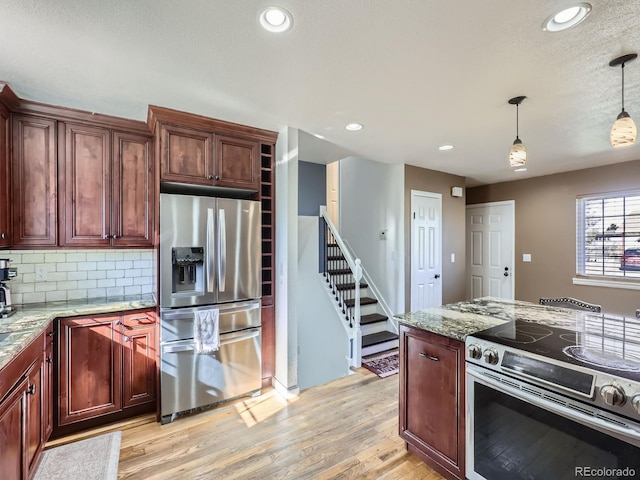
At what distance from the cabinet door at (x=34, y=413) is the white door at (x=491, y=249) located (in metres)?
6.01

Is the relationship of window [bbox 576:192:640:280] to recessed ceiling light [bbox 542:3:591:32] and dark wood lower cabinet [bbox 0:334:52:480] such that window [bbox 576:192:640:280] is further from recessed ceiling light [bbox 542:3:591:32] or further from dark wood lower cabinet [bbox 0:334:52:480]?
dark wood lower cabinet [bbox 0:334:52:480]

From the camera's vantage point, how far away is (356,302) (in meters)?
3.67

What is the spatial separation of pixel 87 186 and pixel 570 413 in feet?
11.3

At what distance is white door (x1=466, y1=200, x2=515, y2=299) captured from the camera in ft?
17.6

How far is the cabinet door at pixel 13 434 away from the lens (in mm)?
1416

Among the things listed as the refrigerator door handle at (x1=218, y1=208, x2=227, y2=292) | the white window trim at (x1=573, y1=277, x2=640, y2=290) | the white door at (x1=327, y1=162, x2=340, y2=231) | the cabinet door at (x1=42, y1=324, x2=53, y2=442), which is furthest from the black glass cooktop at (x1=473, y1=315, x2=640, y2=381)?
the white door at (x1=327, y1=162, x2=340, y2=231)

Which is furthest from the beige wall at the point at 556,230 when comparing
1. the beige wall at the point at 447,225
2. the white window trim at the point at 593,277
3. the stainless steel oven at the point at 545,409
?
the stainless steel oven at the point at 545,409

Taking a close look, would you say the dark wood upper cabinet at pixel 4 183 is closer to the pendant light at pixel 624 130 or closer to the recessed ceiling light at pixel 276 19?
the recessed ceiling light at pixel 276 19

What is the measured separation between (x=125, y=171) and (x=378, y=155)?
2817 mm

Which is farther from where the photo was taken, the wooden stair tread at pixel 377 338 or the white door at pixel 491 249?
the white door at pixel 491 249

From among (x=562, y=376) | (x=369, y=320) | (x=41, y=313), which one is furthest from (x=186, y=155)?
(x=369, y=320)

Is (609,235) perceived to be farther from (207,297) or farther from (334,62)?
(207,297)

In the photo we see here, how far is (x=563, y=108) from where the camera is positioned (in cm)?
250

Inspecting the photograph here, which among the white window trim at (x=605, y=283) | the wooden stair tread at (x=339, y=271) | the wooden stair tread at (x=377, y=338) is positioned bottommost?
the wooden stair tread at (x=377, y=338)
